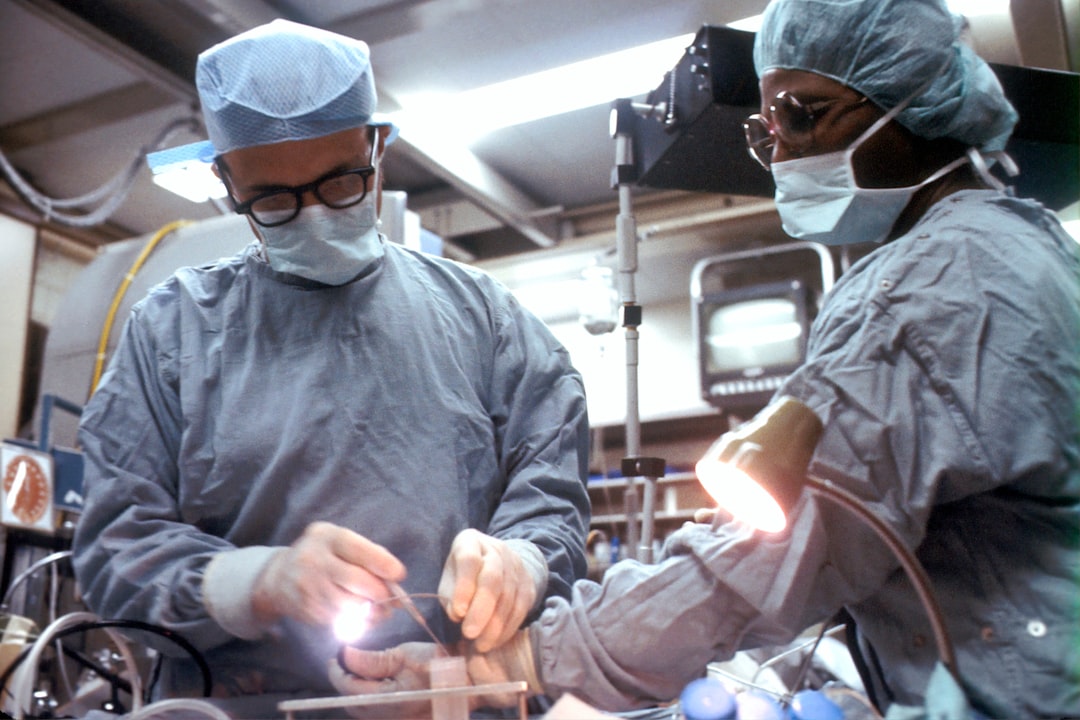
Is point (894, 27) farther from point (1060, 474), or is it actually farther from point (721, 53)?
point (721, 53)

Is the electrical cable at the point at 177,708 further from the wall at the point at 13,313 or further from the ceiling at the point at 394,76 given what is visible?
the wall at the point at 13,313

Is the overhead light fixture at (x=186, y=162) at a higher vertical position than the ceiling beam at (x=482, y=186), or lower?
lower

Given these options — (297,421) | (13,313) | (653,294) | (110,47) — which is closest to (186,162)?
(297,421)

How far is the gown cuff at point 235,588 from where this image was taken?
1.11 meters

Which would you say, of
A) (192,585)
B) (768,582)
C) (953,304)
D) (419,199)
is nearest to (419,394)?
(192,585)

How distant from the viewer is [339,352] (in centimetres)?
137

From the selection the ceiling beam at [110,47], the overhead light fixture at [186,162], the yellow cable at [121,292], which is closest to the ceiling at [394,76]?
the ceiling beam at [110,47]

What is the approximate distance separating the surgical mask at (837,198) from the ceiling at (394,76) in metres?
1.46

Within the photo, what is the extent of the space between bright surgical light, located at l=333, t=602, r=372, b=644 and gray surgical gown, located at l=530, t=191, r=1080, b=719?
0.76ft

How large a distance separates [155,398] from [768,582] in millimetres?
864

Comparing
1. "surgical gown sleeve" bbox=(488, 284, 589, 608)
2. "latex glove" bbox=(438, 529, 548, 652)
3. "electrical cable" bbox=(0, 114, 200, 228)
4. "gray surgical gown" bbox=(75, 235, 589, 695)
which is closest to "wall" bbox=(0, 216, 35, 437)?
"electrical cable" bbox=(0, 114, 200, 228)

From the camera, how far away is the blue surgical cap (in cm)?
121

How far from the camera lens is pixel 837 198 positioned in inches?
49.6

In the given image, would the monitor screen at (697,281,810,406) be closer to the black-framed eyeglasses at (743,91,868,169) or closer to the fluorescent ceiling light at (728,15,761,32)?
the fluorescent ceiling light at (728,15,761,32)
